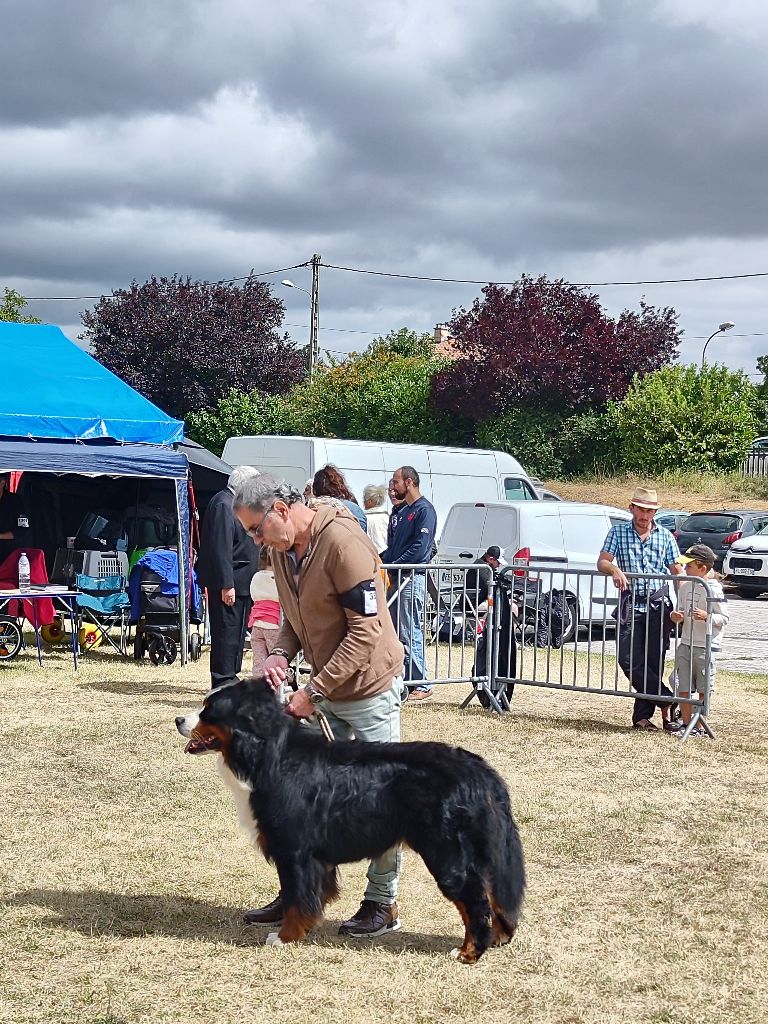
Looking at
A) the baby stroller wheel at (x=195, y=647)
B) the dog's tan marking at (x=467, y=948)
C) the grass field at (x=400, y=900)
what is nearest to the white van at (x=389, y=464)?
the baby stroller wheel at (x=195, y=647)

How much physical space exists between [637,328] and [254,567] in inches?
1163

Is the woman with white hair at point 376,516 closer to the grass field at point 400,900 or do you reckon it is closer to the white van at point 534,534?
the grass field at point 400,900

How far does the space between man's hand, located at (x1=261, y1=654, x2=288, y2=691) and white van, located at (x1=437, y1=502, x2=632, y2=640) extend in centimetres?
1045

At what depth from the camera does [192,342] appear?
134 ft

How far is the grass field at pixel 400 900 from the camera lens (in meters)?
4.14

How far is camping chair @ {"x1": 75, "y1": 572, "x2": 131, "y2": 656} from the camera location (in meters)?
12.7

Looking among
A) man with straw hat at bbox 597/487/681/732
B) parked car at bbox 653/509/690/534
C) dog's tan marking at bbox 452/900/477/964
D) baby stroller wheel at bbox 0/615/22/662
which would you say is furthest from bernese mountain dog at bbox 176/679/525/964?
parked car at bbox 653/509/690/534

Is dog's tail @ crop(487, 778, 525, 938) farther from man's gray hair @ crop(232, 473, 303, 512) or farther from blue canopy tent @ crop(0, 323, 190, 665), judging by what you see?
blue canopy tent @ crop(0, 323, 190, 665)

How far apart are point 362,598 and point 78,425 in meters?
9.50

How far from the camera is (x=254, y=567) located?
10.1 meters

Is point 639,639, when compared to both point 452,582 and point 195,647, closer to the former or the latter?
point 452,582

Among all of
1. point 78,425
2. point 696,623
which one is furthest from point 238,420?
point 696,623

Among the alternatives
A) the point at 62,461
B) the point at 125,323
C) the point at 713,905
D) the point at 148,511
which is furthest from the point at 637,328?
the point at 713,905

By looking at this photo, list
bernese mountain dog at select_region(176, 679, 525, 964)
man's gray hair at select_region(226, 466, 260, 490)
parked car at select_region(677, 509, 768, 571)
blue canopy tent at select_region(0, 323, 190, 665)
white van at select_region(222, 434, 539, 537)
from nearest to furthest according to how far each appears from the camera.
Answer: bernese mountain dog at select_region(176, 679, 525, 964) < man's gray hair at select_region(226, 466, 260, 490) < blue canopy tent at select_region(0, 323, 190, 665) < white van at select_region(222, 434, 539, 537) < parked car at select_region(677, 509, 768, 571)
